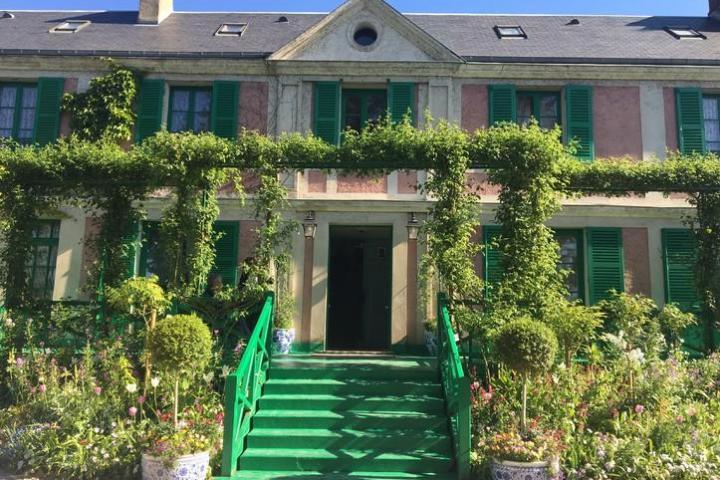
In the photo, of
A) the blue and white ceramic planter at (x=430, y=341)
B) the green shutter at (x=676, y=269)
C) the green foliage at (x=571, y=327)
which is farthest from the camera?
the green shutter at (x=676, y=269)

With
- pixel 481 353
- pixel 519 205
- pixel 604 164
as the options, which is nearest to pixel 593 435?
pixel 481 353

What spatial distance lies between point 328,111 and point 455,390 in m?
6.21

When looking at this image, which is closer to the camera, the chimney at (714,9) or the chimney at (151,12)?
the chimney at (151,12)

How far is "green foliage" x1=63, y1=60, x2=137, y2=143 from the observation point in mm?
10602

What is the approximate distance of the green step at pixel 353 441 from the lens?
597cm

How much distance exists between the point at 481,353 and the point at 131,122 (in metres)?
7.39

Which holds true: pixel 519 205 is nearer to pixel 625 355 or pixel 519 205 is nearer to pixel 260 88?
pixel 625 355

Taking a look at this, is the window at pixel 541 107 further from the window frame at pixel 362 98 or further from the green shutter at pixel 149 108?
the green shutter at pixel 149 108

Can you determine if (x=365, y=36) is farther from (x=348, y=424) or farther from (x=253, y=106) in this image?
(x=348, y=424)

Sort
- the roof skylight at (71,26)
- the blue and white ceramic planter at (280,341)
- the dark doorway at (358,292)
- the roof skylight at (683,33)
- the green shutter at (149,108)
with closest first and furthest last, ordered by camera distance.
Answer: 1. the blue and white ceramic planter at (280,341)
2. the green shutter at (149,108)
3. the dark doorway at (358,292)
4. the roof skylight at (683,33)
5. the roof skylight at (71,26)

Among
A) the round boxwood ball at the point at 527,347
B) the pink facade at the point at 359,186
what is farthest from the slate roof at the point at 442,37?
the round boxwood ball at the point at 527,347

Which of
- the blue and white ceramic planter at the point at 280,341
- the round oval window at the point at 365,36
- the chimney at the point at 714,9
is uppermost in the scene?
the chimney at the point at 714,9

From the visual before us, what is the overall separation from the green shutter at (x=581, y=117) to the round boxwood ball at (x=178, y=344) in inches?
305

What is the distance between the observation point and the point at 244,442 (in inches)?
236
